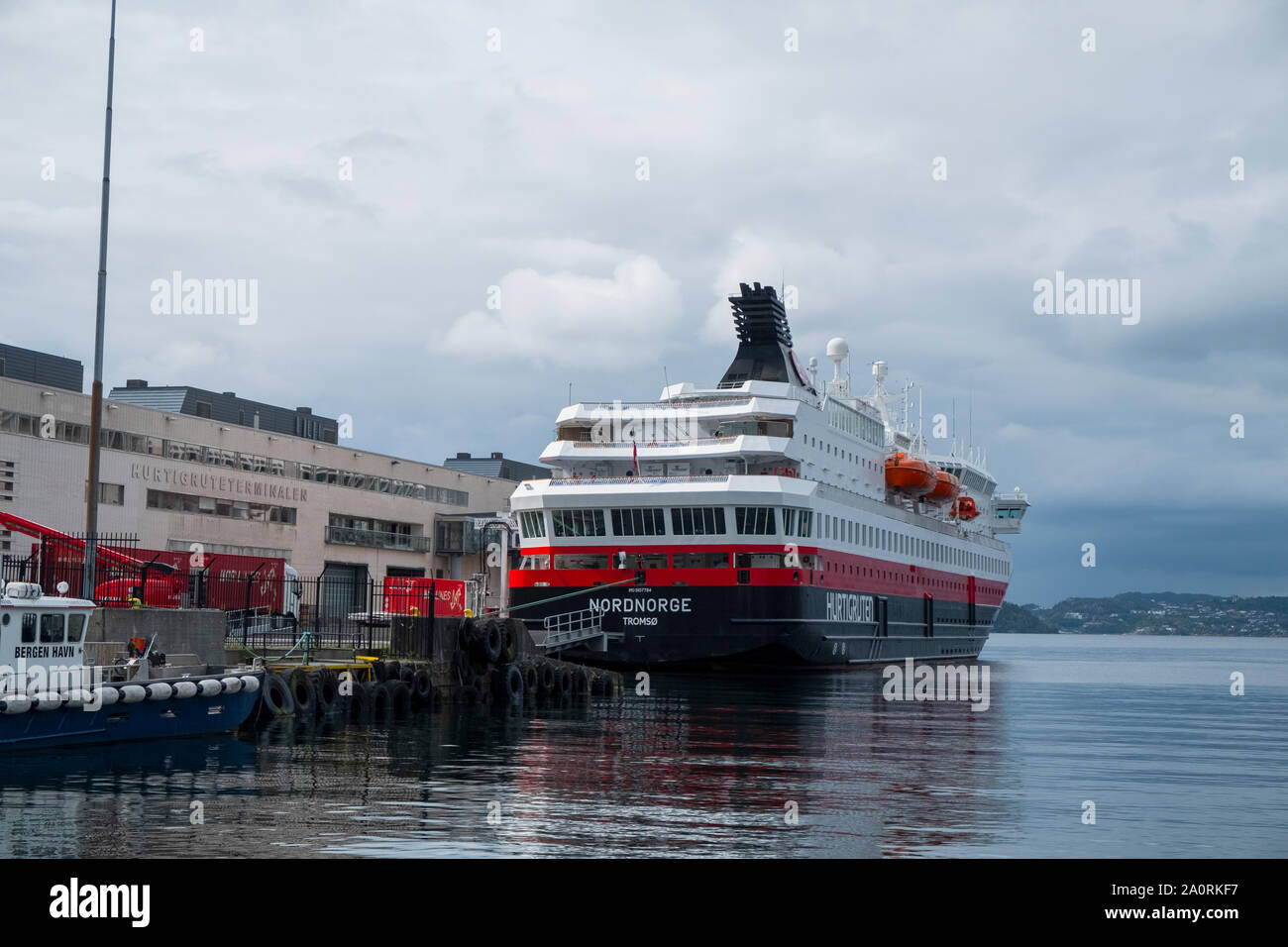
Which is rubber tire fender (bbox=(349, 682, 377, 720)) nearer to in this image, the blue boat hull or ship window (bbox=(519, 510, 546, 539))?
the blue boat hull

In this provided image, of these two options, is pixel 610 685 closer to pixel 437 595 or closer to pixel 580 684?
pixel 580 684

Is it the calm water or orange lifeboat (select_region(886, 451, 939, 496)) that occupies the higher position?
orange lifeboat (select_region(886, 451, 939, 496))

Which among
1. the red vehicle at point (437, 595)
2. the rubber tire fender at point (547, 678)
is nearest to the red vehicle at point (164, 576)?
the red vehicle at point (437, 595)

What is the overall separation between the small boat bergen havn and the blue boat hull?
0.02 m

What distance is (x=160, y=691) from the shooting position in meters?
26.2

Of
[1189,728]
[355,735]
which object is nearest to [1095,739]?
[1189,728]

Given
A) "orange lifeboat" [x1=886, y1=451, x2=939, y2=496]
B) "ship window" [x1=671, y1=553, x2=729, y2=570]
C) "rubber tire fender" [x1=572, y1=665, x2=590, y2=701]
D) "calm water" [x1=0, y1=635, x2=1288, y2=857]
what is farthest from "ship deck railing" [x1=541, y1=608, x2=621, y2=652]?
"orange lifeboat" [x1=886, y1=451, x2=939, y2=496]

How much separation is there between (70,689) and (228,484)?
47.5m

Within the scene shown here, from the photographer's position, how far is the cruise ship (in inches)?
2163

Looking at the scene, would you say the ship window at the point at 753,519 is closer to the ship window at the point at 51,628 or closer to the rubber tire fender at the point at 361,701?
the rubber tire fender at the point at 361,701

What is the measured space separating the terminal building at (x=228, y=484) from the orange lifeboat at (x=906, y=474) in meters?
23.9

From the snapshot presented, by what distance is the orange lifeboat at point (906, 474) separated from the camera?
7850 centimetres
